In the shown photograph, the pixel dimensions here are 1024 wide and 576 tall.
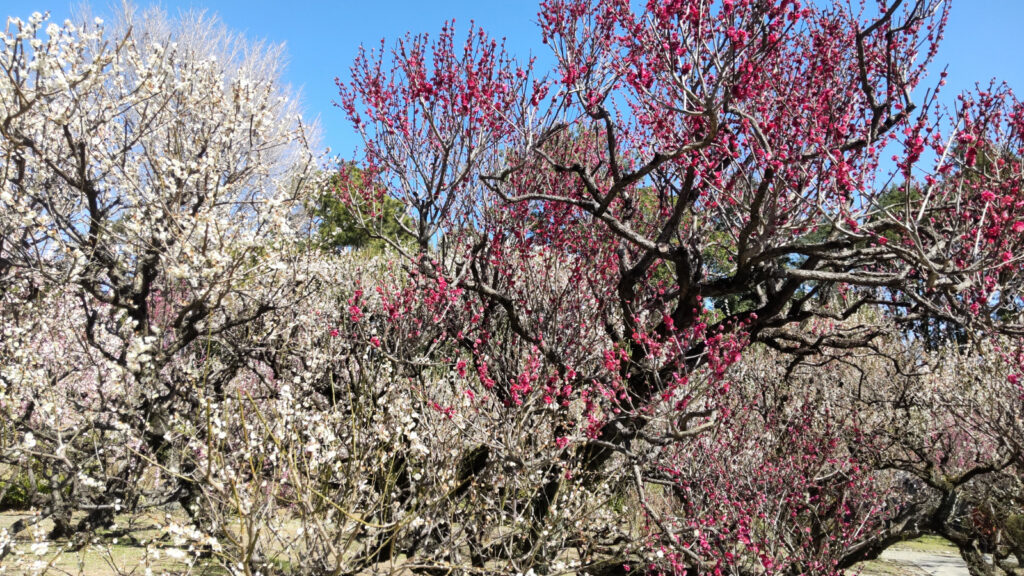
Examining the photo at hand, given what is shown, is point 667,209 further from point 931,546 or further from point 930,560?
point 931,546

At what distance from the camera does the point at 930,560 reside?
1357 centimetres

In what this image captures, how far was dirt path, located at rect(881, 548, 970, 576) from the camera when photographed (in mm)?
12150

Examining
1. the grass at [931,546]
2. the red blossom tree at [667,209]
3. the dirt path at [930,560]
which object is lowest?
the dirt path at [930,560]

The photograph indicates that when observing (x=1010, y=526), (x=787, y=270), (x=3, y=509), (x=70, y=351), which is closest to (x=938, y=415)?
(x=1010, y=526)

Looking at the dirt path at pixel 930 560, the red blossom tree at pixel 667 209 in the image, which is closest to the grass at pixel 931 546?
the dirt path at pixel 930 560

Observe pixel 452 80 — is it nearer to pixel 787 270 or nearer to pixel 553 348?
A: pixel 553 348

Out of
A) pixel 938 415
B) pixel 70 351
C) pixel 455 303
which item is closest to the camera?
pixel 455 303

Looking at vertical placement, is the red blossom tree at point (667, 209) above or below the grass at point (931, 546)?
above

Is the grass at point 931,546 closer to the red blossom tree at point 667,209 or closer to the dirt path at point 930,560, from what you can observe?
the dirt path at point 930,560

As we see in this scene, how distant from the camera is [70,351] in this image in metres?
8.73

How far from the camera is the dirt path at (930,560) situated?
12.1m

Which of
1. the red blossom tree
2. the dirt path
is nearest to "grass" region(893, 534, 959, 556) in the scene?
the dirt path

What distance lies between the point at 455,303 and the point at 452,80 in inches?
99.3

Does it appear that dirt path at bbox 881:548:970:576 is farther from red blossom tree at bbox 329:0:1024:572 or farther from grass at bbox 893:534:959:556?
red blossom tree at bbox 329:0:1024:572
